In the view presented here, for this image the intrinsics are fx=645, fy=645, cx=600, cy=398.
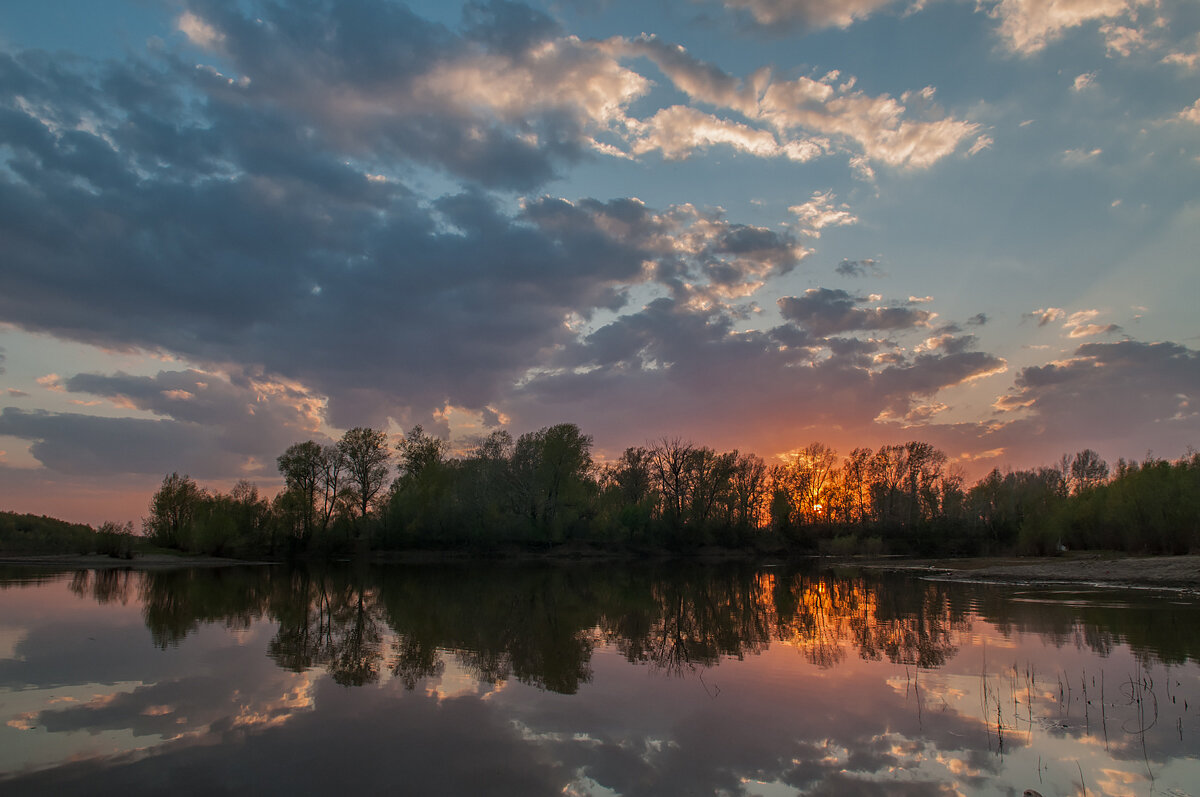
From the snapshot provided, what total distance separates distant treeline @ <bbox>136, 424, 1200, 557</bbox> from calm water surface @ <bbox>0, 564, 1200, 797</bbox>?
46.2 meters

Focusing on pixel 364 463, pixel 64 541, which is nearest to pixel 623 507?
pixel 364 463

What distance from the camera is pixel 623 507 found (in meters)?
72.2

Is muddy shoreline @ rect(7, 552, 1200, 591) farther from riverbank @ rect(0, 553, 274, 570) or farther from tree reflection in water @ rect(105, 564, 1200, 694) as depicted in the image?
tree reflection in water @ rect(105, 564, 1200, 694)

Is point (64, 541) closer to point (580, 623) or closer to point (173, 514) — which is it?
point (173, 514)

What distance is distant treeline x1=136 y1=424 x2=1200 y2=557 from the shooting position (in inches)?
2434

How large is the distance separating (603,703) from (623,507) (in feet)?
208

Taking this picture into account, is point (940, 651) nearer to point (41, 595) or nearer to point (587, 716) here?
point (587, 716)

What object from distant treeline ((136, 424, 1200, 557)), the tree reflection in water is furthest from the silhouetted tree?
the tree reflection in water

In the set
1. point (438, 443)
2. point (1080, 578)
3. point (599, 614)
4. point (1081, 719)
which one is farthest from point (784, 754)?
point (438, 443)

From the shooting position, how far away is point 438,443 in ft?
256

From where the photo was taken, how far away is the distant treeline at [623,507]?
203ft

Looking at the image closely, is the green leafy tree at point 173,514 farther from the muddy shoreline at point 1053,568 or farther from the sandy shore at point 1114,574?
the sandy shore at point 1114,574

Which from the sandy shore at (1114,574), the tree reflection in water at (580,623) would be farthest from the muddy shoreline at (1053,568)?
the tree reflection in water at (580,623)

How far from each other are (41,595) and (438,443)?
5362cm
